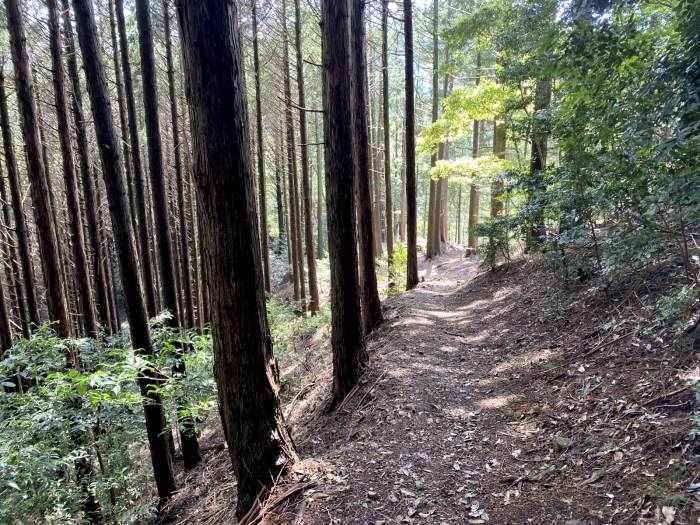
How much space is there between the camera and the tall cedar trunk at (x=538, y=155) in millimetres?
7045

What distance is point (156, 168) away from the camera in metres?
6.54

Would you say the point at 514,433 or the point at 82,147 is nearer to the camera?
the point at 514,433

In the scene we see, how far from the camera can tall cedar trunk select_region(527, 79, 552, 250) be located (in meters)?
7.04

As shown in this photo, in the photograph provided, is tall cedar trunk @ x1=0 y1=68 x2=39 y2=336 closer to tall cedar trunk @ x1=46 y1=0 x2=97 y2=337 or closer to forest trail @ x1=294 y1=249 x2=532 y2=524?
tall cedar trunk @ x1=46 y1=0 x2=97 y2=337

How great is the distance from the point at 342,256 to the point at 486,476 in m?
3.00

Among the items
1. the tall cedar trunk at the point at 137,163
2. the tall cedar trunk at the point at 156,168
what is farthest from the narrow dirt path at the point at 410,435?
the tall cedar trunk at the point at 137,163

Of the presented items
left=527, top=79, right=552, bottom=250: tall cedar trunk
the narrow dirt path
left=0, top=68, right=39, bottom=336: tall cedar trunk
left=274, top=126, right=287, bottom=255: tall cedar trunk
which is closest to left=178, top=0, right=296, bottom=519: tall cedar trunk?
the narrow dirt path

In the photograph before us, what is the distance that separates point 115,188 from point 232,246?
10.4ft

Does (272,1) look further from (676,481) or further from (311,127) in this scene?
(676,481)

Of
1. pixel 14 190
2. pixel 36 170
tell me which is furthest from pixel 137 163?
pixel 14 190

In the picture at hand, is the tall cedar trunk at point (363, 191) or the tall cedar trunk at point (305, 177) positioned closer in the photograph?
the tall cedar trunk at point (363, 191)

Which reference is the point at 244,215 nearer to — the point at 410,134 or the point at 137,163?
the point at 137,163

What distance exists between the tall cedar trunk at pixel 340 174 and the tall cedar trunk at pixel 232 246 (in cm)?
206

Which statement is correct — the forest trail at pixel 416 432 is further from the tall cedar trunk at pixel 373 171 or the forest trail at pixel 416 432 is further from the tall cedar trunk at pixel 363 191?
the tall cedar trunk at pixel 373 171
